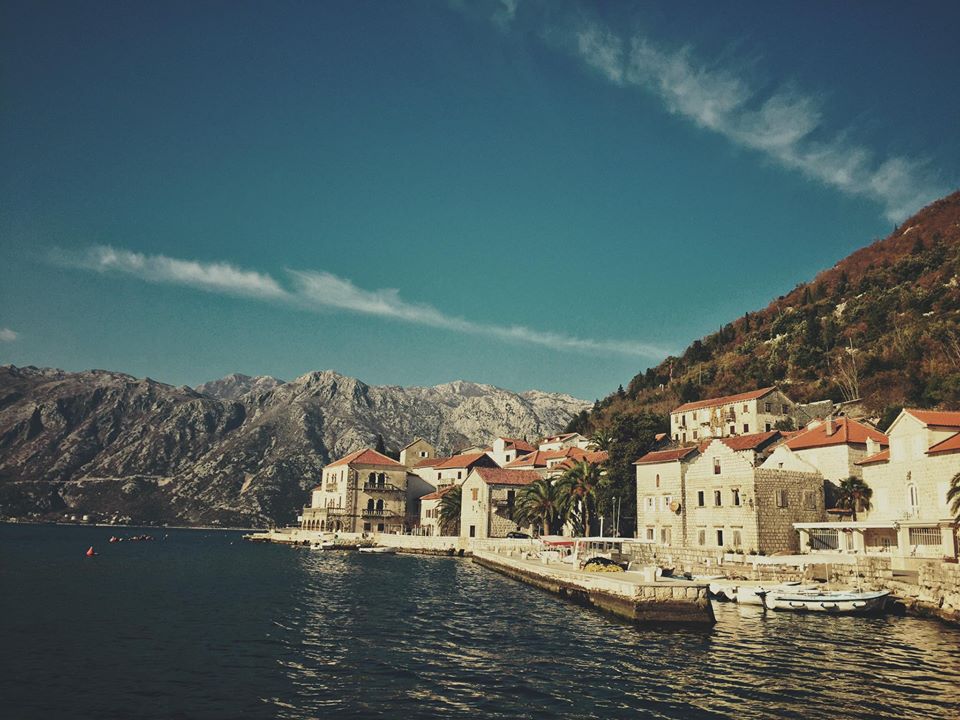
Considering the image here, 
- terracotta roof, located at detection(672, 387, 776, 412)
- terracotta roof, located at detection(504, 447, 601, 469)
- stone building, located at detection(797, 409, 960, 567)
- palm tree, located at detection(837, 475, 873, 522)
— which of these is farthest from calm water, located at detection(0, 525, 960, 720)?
terracotta roof, located at detection(672, 387, 776, 412)

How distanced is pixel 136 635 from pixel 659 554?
35567mm

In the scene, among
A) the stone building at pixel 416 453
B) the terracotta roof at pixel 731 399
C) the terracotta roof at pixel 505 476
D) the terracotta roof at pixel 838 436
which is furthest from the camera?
the stone building at pixel 416 453

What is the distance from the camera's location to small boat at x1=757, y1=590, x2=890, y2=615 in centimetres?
3288

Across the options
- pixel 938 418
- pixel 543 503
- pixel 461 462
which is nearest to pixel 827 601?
pixel 938 418

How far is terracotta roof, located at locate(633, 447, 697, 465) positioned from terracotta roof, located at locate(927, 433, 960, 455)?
17.2 metres

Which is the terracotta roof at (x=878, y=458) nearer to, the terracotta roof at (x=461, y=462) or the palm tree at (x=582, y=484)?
the palm tree at (x=582, y=484)

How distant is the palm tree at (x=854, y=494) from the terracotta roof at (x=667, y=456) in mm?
11253

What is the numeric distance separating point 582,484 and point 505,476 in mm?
18187

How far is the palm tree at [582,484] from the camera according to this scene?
220ft

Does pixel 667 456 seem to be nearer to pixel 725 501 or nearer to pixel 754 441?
pixel 725 501

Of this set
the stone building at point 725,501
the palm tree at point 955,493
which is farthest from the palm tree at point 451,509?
the palm tree at point 955,493

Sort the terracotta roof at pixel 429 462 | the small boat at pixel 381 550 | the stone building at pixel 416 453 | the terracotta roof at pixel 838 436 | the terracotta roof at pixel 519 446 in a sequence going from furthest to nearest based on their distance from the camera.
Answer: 1. the stone building at pixel 416 453
2. the terracotta roof at pixel 519 446
3. the terracotta roof at pixel 429 462
4. the small boat at pixel 381 550
5. the terracotta roof at pixel 838 436

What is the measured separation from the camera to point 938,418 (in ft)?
142

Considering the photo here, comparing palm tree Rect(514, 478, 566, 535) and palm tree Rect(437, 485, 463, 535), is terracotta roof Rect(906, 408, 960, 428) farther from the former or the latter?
palm tree Rect(437, 485, 463, 535)
